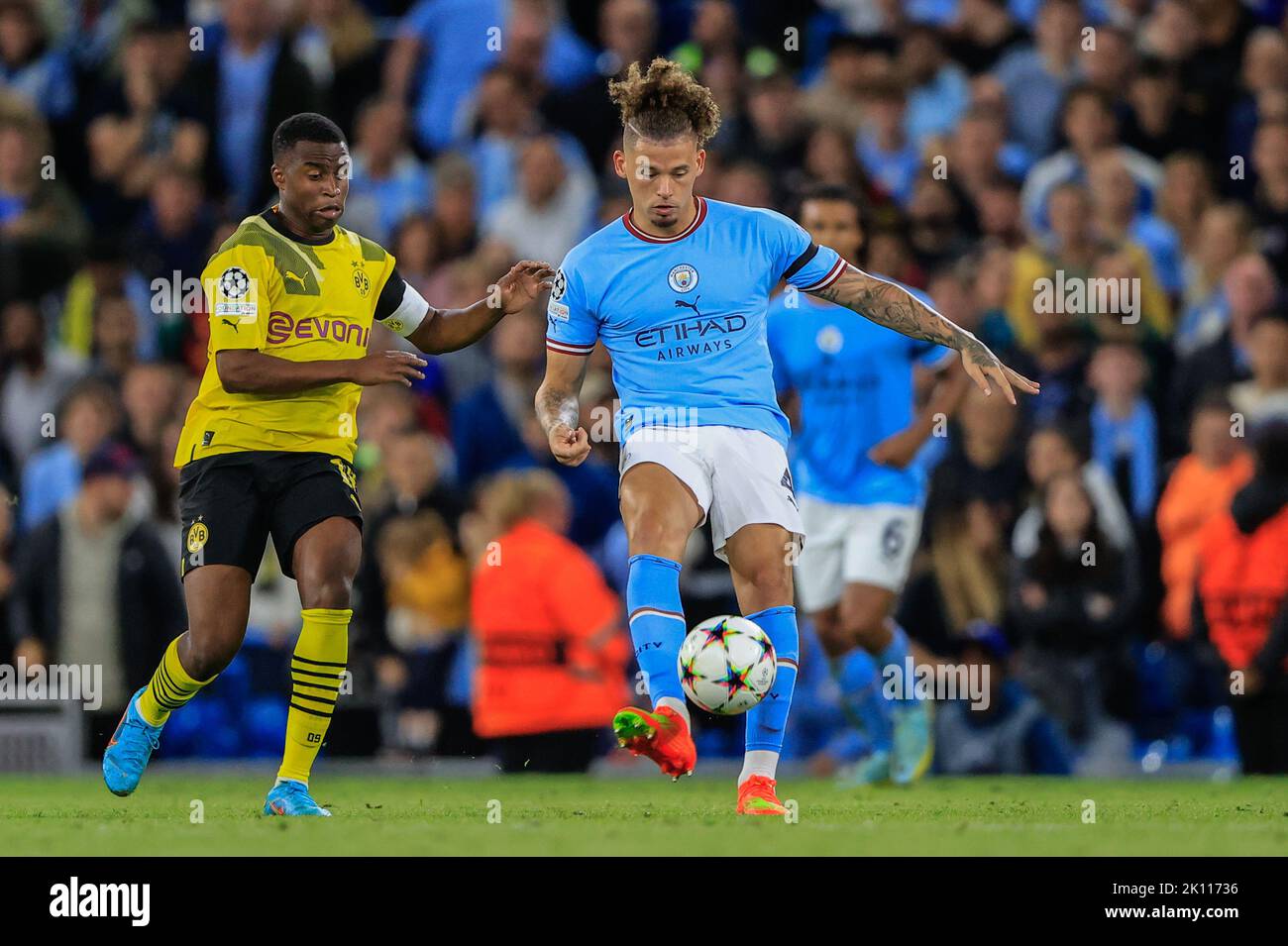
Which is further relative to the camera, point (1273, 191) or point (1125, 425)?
point (1273, 191)

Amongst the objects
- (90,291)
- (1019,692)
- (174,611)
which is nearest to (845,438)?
(1019,692)

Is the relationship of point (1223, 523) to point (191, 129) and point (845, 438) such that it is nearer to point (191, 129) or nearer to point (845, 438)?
point (845, 438)

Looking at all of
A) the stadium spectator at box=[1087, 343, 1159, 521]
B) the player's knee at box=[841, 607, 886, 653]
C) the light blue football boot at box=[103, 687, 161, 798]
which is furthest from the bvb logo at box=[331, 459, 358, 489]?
the stadium spectator at box=[1087, 343, 1159, 521]

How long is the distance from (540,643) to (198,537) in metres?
3.70

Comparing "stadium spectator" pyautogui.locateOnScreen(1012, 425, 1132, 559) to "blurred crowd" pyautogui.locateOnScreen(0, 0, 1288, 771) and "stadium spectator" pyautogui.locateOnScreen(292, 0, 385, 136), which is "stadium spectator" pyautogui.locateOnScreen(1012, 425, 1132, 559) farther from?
"stadium spectator" pyautogui.locateOnScreen(292, 0, 385, 136)

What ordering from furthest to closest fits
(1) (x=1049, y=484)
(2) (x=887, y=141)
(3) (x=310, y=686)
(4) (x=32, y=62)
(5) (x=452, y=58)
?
(4) (x=32, y=62), (5) (x=452, y=58), (2) (x=887, y=141), (1) (x=1049, y=484), (3) (x=310, y=686)

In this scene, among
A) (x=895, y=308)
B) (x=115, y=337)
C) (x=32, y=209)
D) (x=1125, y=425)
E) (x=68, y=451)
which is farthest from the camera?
(x=32, y=209)

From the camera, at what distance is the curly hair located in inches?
320

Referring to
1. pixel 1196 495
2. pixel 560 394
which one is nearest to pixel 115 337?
pixel 560 394

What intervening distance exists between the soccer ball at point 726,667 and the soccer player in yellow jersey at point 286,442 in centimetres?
132

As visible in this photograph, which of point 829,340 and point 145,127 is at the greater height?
point 145,127

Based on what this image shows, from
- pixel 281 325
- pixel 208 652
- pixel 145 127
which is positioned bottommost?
pixel 208 652

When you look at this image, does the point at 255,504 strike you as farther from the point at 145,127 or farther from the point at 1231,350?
the point at 145,127

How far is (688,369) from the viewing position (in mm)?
8195
